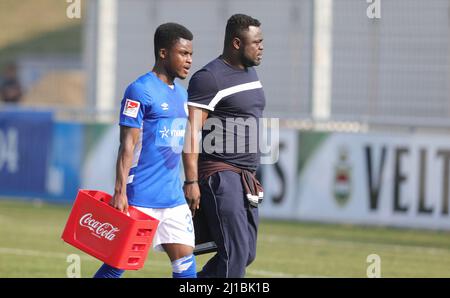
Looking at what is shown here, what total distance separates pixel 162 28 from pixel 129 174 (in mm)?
1142

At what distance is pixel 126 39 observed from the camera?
82.7 ft

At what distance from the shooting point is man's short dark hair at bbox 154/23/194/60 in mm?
9500

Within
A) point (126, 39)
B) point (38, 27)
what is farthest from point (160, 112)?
point (38, 27)

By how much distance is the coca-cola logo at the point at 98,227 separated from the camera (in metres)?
9.23

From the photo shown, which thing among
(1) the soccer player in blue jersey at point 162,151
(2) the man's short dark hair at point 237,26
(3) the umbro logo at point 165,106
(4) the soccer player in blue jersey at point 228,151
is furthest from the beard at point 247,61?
(3) the umbro logo at point 165,106

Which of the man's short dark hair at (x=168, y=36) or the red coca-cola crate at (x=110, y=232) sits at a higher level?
the man's short dark hair at (x=168, y=36)

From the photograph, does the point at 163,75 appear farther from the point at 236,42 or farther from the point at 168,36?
the point at 236,42

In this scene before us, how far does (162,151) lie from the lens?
9477 mm

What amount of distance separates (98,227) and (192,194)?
0.78 metres

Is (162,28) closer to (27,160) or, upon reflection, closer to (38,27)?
(27,160)

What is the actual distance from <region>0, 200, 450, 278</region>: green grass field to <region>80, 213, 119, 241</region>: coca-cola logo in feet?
10.5

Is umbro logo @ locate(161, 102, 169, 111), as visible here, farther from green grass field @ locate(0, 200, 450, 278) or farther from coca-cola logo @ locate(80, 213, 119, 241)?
green grass field @ locate(0, 200, 450, 278)

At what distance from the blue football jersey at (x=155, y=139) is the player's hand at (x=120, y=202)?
0.17 metres

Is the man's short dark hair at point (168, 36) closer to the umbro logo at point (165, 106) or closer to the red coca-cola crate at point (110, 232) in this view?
the umbro logo at point (165, 106)
